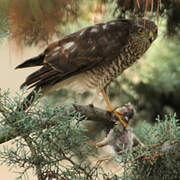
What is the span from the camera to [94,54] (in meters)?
1.63

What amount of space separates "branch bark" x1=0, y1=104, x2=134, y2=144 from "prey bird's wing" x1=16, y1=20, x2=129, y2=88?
239mm

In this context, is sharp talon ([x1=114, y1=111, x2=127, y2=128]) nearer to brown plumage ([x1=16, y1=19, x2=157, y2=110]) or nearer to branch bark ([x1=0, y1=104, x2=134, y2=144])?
branch bark ([x1=0, y1=104, x2=134, y2=144])

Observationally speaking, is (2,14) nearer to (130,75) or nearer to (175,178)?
(175,178)

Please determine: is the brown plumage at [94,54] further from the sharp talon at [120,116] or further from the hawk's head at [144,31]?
the sharp talon at [120,116]

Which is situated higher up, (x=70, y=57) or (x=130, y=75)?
(x=70, y=57)

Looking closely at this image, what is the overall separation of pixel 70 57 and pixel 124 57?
0.83ft

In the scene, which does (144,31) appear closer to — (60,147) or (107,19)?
(107,19)

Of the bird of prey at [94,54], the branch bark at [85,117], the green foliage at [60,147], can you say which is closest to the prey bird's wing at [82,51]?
the bird of prey at [94,54]

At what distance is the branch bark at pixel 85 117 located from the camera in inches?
35.9

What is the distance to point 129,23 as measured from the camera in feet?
5.54

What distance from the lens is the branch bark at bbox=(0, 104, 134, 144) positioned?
91 cm

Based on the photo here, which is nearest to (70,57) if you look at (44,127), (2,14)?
(2,14)

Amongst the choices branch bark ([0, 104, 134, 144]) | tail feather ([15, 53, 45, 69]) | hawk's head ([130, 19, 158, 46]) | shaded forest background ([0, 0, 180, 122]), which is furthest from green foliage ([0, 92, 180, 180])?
hawk's head ([130, 19, 158, 46])

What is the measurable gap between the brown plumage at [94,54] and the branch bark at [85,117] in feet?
0.75
